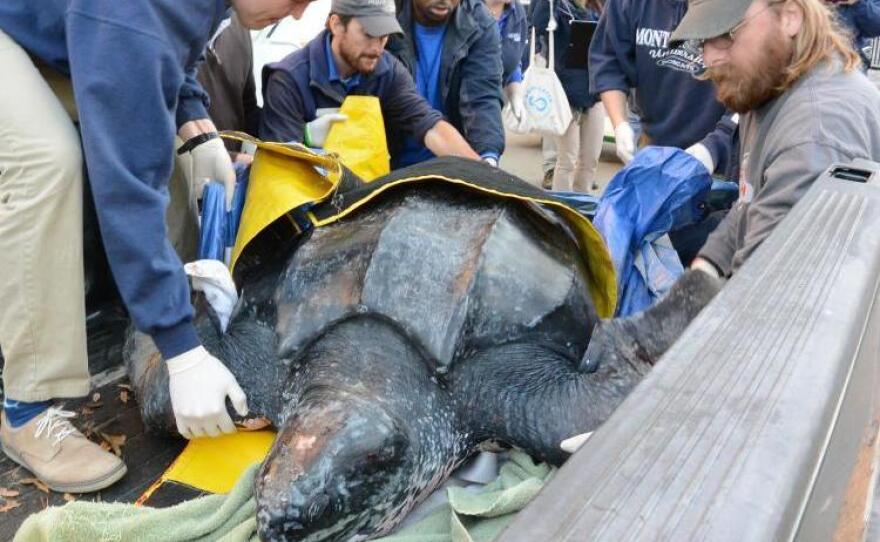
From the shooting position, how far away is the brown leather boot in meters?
1.56

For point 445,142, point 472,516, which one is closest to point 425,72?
point 445,142

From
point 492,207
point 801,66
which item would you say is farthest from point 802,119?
point 492,207

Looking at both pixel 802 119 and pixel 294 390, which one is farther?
pixel 802 119

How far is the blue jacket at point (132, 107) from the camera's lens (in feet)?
4.20

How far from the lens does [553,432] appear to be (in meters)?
1.53

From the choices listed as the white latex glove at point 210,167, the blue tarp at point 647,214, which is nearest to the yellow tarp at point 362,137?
the white latex glove at point 210,167

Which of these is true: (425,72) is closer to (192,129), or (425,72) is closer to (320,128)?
(320,128)

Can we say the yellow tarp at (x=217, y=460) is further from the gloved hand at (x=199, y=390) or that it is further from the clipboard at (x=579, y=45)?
the clipboard at (x=579, y=45)

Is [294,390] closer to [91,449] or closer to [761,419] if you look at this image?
[91,449]

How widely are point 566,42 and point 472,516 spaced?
390cm

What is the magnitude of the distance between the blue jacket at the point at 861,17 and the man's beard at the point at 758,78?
65.8 inches

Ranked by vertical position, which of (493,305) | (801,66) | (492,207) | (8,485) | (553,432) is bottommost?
(8,485)

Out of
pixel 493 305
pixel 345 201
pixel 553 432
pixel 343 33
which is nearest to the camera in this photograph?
pixel 553 432

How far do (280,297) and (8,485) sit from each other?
27.6 inches
